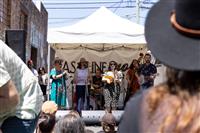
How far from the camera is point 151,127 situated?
1.42m

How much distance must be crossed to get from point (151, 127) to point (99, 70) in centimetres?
1311

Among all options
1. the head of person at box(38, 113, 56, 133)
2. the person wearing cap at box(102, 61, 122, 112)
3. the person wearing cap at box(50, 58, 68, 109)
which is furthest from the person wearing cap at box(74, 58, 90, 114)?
the head of person at box(38, 113, 56, 133)

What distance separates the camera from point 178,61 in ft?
4.53

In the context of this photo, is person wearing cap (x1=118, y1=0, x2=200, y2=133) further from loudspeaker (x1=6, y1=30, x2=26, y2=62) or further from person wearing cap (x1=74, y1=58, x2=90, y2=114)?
person wearing cap (x1=74, y1=58, x2=90, y2=114)

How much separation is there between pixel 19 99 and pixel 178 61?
6.69 feet

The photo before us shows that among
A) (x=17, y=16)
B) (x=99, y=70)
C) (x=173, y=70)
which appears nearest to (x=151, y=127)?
(x=173, y=70)

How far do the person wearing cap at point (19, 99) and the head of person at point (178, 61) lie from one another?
1.74 meters

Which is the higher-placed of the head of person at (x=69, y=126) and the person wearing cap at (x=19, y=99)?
the person wearing cap at (x=19, y=99)

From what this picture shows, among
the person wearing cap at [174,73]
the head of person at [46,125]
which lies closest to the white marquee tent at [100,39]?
the head of person at [46,125]

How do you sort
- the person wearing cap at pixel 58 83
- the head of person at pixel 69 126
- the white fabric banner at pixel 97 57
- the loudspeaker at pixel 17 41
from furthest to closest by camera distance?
the white fabric banner at pixel 97 57 < the person wearing cap at pixel 58 83 < the loudspeaker at pixel 17 41 < the head of person at pixel 69 126

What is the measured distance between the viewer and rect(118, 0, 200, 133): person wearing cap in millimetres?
1377

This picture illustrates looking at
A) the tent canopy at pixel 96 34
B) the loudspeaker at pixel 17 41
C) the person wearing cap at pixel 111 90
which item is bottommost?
the person wearing cap at pixel 111 90

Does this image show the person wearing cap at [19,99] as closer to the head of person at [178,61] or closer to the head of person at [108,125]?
the head of person at [108,125]

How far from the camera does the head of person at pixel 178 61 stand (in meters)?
1.38
